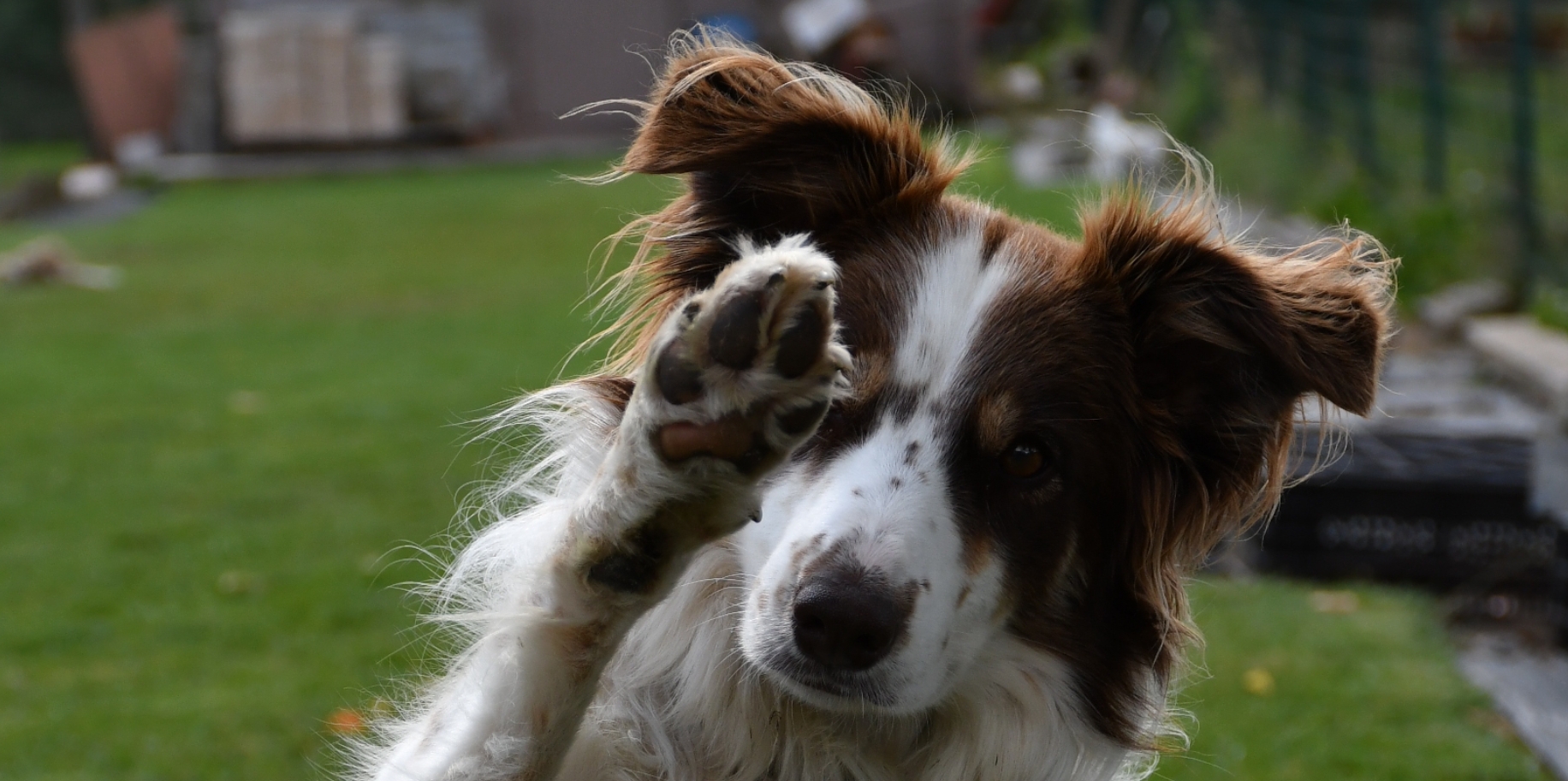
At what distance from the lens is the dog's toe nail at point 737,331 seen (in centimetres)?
217

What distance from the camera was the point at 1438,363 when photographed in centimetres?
890

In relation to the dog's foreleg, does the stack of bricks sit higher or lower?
lower

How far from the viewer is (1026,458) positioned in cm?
296

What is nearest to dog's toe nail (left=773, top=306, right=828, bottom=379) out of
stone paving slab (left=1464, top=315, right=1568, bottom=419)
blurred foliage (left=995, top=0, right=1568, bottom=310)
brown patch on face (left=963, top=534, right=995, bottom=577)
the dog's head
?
the dog's head

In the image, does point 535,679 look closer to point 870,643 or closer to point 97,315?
point 870,643

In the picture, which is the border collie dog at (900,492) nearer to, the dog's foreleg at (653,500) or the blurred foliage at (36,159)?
the dog's foreleg at (653,500)

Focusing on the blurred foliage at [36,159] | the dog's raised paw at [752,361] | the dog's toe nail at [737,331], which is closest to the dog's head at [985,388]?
the dog's raised paw at [752,361]

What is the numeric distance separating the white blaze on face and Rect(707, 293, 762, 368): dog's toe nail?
549 mm

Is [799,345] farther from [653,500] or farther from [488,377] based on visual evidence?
[488,377]

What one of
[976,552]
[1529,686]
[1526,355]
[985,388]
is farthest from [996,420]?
[1526,355]

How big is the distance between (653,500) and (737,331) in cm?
33

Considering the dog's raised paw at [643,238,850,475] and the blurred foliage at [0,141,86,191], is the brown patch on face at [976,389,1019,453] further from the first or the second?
the blurred foliage at [0,141,86,191]

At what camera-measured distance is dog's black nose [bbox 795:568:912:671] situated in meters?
2.54

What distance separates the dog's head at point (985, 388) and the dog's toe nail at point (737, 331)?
55 cm
